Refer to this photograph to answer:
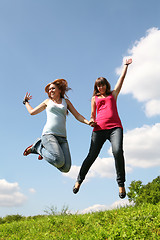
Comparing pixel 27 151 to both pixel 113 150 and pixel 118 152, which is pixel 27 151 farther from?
pixel 118 152

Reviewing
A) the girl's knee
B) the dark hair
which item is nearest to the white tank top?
the girl's knee

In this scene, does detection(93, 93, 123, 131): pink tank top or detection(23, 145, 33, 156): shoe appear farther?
detection(23, 145, 33, 156): shoe

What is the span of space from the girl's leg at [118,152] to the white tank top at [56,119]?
128cm

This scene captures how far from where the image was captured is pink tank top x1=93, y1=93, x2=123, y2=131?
663 cm

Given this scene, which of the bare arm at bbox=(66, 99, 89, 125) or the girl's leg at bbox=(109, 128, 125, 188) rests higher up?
the bare arm at bbox=(66, 99, 89, 125)

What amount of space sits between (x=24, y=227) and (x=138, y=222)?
5604 mm

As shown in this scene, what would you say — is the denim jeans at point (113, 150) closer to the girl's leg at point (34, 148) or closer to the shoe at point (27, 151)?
the girl's leg at point (34, 148)

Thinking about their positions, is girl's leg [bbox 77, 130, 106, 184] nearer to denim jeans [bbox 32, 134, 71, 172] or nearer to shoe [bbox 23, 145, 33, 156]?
denim jeans [bbox 32, 134, 71, 172]

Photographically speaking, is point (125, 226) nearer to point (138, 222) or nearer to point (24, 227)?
point (138, 222)

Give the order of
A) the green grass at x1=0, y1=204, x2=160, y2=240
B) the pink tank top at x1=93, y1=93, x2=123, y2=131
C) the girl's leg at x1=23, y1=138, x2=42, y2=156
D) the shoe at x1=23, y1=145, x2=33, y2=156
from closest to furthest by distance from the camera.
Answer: the green grass at x1=0, y1=204, x2=160, y2=240 < the pink tank top at x1=93, y1=93, x2=123, y2=131 < the girl's leg at x1=23, y1=138, x2=42, y2=156 < the shoe at x1=23, y1=145, x2=33, y2=156

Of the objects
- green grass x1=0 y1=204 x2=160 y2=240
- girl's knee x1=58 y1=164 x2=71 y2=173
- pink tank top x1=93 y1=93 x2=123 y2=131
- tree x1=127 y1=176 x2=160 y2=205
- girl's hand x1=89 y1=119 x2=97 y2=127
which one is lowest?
green grass x1=0 y1=204 x2=160 y2=240

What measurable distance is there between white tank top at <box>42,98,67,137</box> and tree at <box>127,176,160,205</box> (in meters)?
25.4

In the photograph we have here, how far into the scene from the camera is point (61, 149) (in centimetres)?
633

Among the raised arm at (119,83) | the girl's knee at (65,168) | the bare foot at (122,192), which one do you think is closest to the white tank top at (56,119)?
the girl's knee at (65,168)
